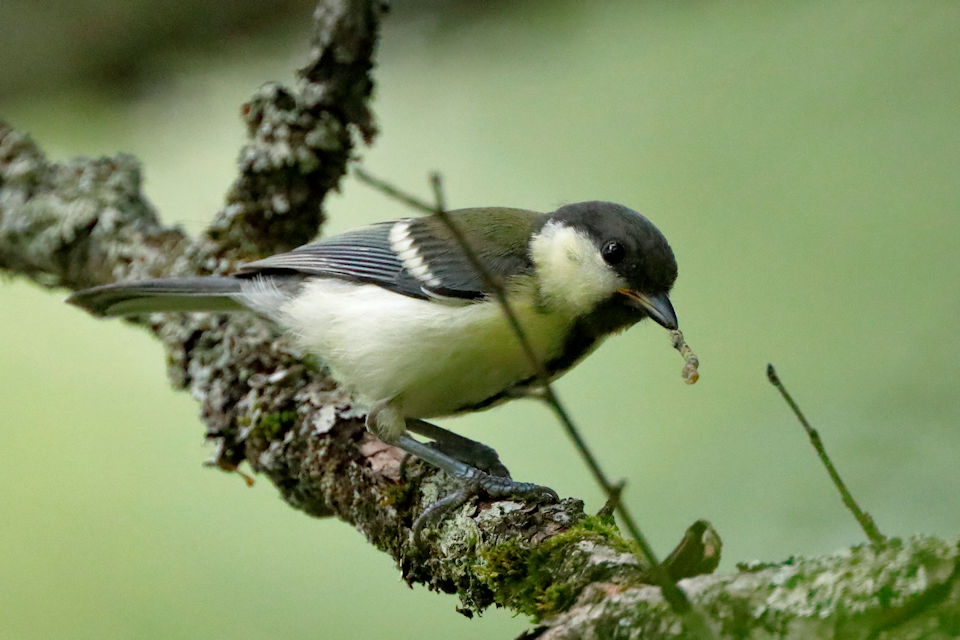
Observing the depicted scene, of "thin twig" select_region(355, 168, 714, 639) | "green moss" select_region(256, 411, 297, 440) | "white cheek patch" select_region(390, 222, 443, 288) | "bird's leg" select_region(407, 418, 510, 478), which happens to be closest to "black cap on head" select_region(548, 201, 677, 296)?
"white cheek patch" select_region(390, 222, 443, 288)

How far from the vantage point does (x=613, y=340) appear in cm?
336

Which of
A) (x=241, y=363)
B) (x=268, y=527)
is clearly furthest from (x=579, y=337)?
(x=268, y=527)

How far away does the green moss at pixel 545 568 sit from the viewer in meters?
1.47

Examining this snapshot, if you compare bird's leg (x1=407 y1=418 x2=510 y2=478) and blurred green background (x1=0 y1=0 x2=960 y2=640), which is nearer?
bird's leg (x1=407 y1=418 x2=510 y2=478)

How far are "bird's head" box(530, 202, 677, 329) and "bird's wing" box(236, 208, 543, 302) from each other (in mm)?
A: 106

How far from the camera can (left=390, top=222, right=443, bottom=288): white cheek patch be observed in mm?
2362

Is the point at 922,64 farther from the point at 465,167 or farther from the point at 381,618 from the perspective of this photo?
the point at 381,618

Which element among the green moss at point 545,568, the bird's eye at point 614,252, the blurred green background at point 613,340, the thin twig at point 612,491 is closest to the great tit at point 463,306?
the bird's eye at point 614,252

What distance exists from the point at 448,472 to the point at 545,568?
572mm

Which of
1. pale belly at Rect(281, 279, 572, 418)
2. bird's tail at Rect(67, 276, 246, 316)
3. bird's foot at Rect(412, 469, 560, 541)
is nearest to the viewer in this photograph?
bird's foot at Rect(412, 469, 560, 541)

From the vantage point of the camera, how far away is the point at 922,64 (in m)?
3.18

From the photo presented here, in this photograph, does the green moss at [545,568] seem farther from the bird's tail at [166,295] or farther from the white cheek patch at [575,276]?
the bird's tail at [166,295]

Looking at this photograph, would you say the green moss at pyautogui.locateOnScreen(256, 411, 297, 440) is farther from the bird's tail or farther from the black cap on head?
the black cap on head

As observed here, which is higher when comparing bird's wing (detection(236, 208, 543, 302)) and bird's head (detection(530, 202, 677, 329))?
bird's wing (detection(236, 208, 543, 302))
